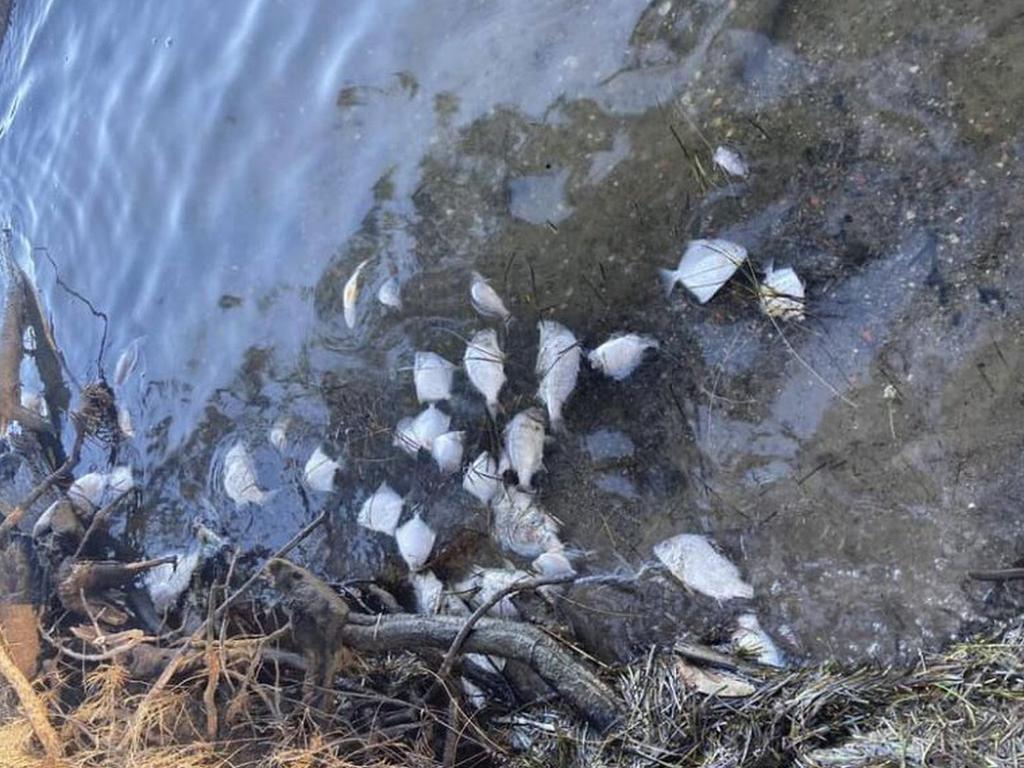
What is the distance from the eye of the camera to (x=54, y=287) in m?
7.08

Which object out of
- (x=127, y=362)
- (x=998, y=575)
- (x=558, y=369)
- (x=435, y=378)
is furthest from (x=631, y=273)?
(x=127, y=362)

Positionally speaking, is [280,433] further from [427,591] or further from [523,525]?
[523,525]

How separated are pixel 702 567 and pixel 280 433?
2607mm

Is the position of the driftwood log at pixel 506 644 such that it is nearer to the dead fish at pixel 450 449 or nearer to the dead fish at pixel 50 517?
the dead fish at pixel 450 449

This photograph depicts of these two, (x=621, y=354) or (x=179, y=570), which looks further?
(x=179, y=570)

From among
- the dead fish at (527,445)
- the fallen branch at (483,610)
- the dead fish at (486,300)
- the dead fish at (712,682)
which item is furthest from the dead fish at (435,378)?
the dead fish at (712,682)

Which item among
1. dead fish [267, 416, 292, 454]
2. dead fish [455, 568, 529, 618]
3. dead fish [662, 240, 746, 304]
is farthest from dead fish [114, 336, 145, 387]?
dead fish [662, 240, 746, 304]

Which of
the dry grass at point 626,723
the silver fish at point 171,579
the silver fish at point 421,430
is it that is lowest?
the dry grass at point 626,723

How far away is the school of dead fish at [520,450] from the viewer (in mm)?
4258

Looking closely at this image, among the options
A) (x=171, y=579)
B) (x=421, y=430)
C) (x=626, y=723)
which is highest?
(x=421, y=430)

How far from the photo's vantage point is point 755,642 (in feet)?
13.8

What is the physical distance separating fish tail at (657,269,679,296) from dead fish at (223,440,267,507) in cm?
263

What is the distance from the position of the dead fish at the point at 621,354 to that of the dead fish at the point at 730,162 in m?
0.85

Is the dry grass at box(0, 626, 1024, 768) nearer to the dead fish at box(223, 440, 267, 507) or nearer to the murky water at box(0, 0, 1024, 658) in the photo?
the murky water at box(0, 0, 1024, 658)
